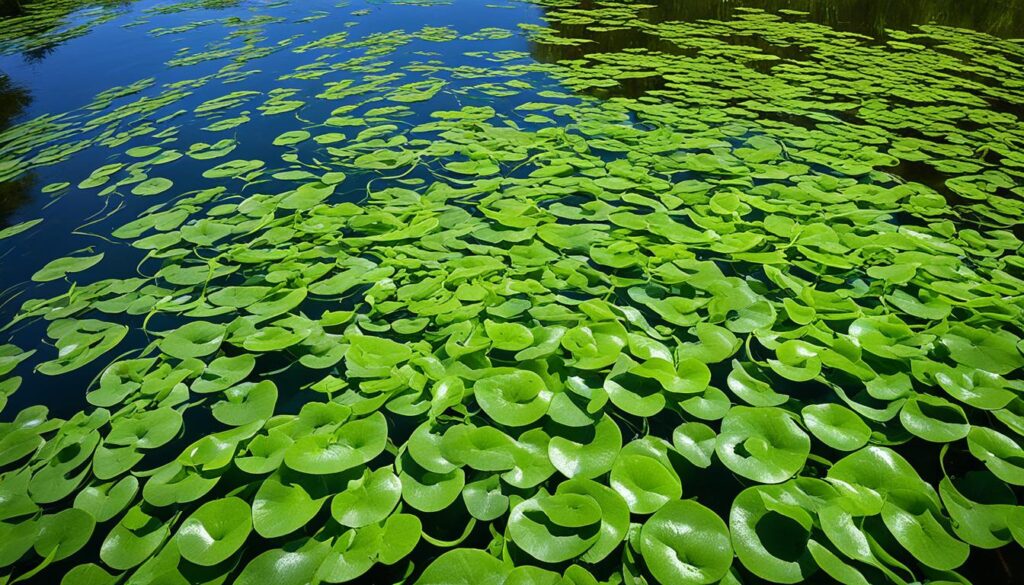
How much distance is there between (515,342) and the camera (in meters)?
1.58

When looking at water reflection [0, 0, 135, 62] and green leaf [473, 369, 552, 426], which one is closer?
green leaf [473, 369, 552, 426]

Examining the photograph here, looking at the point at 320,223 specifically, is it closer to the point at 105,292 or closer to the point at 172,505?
the point at 105,292

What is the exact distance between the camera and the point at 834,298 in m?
1.79

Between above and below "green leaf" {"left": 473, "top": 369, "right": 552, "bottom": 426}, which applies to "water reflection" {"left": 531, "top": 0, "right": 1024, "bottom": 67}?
above

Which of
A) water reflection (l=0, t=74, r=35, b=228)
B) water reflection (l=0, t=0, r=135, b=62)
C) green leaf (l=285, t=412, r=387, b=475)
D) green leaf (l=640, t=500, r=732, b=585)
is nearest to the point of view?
green leaf (l=640, t=500, r=732, b=585)

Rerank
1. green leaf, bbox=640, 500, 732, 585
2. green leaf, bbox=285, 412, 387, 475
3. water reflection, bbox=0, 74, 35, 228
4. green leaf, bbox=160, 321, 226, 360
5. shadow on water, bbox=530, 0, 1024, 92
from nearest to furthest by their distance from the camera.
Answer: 1. green leaf, bbox=640, 500, 732, 585
2. green leaf, bbox=285, 412, 387, 475
3. green leaf, bbox=160, 321, 226, 360
4. water reflection, bbox=0, 74, 35, 228
5. shadow on water, bbox=530, 0, 1024, 92

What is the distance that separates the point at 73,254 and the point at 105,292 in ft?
2.07

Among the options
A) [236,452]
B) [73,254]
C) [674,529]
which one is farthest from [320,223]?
[674,529]

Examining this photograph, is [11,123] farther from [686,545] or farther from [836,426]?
[836,426]

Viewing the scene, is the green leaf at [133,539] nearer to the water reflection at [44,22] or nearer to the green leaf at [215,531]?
the green leaf at [215,531]

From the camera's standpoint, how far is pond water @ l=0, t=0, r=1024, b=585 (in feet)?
3.58

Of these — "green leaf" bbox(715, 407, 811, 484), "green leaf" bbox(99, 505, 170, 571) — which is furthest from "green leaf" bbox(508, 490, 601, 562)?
"green leaf" bbox(99, 505, 170, 571)

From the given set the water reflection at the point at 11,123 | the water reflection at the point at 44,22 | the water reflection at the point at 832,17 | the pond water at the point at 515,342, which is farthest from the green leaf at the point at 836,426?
the water reflection at the point at 44,22

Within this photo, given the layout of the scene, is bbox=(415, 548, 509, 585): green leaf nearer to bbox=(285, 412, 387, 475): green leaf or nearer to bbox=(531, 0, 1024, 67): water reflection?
bbox=(285, 412, 387, 475): green leaf
